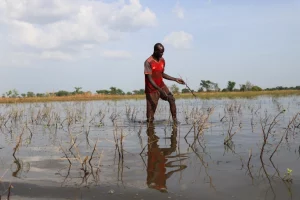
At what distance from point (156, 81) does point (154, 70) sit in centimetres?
30

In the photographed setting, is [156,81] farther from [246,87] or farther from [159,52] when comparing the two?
[246,87]

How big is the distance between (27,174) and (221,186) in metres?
1.98

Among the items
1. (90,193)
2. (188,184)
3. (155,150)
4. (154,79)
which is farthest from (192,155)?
(154,79)

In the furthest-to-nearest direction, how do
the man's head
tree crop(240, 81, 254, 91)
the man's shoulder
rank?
1. tree crop(240, 81, 254, 91)
2. the man's shoulder
3. the man's head

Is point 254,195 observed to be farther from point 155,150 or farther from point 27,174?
point 27,174

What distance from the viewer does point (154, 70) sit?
7508 mm

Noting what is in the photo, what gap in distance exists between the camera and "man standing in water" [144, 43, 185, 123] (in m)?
Answer: 7.37

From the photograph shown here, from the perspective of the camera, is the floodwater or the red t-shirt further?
the red t-shirt

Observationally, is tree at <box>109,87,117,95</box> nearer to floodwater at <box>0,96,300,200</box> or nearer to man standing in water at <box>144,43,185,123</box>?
man standing in water at <box>144,43,185,123</box>

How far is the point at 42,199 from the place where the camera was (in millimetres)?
2459

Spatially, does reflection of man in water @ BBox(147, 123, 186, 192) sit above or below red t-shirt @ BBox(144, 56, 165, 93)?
below

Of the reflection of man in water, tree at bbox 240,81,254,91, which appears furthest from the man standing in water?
tree at bbox 240,81,254,91

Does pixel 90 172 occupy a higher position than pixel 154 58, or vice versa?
pixel 154 58

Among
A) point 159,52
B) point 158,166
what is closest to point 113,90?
point 159,52
